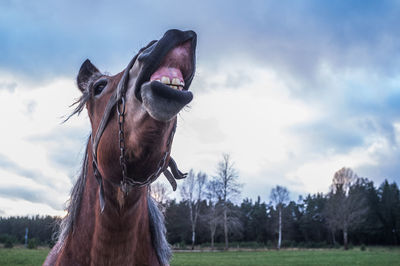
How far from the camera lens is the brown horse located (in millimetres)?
1589

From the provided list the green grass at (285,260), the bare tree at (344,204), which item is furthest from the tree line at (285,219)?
the green grass at (285,260)

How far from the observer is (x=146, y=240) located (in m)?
2.69

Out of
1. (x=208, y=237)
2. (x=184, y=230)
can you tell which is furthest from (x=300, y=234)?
(x=184, y=230)

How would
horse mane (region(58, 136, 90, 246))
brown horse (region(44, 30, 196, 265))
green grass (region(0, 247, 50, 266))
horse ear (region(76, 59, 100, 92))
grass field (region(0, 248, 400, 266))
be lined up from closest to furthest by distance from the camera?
brown horse (region(44, 30, 196, 265)), horse mane (region(58, 136, 90, 246)), horse ear (region(76, 59, 100, 92)), green grass (region(0, 247, 50, 266)), grass field (region(0, 248, 400, 266))

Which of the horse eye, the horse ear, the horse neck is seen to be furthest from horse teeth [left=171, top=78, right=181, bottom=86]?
the horse ear

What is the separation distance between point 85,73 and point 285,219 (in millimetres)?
73795

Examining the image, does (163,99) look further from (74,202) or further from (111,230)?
(74,202)

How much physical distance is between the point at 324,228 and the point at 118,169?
255ft

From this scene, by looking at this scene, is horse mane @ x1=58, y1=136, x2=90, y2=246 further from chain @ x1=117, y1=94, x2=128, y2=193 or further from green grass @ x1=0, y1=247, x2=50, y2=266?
green grass @ x1=0, y1=247, x2=50, y2=266

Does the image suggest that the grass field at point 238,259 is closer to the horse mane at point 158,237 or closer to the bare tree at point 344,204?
the horse mane at point 158,237

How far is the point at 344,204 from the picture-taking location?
56219mm

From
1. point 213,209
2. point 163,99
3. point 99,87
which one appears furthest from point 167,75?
point 213,209

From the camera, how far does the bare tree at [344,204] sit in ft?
184

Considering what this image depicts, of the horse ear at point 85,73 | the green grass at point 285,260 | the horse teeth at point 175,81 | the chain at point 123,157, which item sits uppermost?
the horse ear at point 85,73
